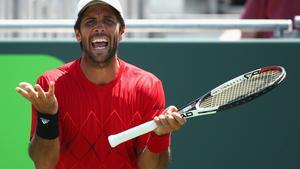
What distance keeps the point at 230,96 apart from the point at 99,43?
706mm

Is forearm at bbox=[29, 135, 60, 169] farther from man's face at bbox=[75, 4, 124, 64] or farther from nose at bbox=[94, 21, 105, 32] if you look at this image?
nose at bbox=[94, 21, 105, 32]

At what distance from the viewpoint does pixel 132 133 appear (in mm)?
3871

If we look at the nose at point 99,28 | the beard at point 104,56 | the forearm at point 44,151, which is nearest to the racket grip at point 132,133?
the forearm at point 44,151

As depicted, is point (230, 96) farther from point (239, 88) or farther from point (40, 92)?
point (40, 92)

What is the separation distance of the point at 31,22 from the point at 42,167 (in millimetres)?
1541

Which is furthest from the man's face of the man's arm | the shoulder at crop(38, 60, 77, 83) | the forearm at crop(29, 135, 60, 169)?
the forearm at crop(29, 135, 60, 169)

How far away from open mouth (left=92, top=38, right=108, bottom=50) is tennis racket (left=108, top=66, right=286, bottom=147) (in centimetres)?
44

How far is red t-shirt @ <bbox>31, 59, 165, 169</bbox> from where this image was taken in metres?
4.05

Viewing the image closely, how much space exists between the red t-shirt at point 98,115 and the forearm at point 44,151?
0.10 m

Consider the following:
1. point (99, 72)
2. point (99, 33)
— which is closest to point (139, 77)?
point (99, 72)

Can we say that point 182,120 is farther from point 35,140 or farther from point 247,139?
point 247,139

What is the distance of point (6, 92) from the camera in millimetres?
5422

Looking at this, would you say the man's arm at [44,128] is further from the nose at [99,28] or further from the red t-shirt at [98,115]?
the nose at [99,28]

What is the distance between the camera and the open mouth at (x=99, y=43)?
402 cm
